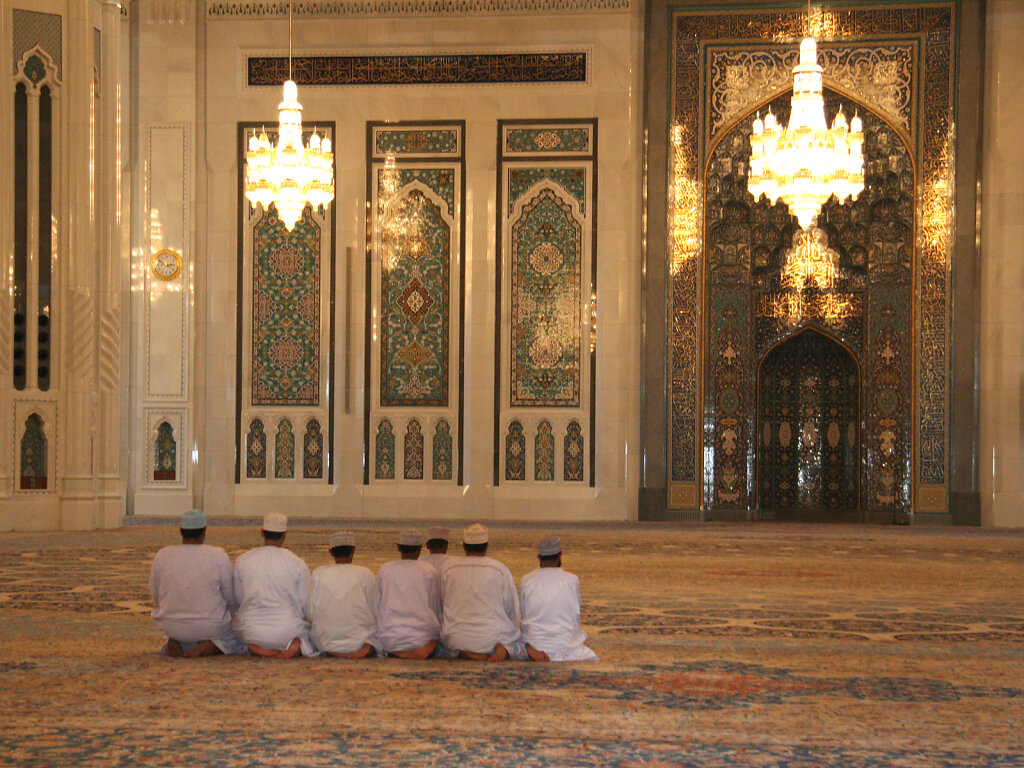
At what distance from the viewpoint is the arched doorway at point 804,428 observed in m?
10.3

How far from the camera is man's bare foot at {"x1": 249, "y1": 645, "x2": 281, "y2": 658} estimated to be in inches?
148

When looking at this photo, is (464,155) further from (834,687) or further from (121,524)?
(834,687)

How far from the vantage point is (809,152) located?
7898mm

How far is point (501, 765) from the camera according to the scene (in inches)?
97.3

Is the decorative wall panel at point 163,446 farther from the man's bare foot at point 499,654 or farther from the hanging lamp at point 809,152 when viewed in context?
the man's bare foot at point 499,654

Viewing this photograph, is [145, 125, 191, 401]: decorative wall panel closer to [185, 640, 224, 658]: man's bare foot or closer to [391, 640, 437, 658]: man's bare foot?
[185, 640, 224, 658]: man's bare foot

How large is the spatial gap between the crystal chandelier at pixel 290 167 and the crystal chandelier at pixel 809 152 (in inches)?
113

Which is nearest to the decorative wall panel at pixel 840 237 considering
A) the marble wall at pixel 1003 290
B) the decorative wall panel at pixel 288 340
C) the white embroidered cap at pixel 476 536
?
the marble wall at pixel 1003 290

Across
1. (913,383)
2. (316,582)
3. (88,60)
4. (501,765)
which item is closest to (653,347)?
(913,383)

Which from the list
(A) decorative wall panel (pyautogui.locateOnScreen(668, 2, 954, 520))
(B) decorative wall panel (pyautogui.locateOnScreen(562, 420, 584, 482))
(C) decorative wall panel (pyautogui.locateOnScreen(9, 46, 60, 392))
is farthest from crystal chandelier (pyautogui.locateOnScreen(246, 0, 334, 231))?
(A) decorative wall panel (pyautogui.locateOnScreen(668, 2, 954, 520))

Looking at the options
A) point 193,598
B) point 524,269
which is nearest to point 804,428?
point 524,269

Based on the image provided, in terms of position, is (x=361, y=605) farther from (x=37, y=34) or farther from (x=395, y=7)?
(x=395, y=7)

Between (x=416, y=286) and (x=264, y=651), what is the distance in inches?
245

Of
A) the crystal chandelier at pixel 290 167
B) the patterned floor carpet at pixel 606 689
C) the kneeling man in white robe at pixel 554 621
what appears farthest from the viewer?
the crystal chandelier at pixel 290 167
